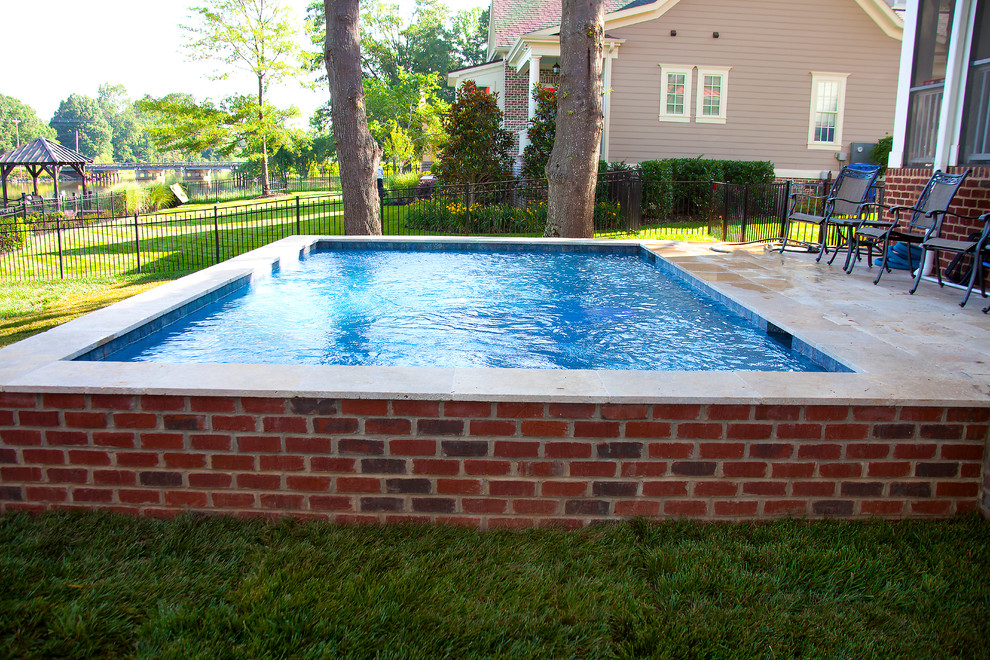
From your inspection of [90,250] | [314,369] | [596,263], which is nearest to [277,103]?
[90,250]

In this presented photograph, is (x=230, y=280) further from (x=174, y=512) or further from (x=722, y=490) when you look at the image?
(x=722, y=490)

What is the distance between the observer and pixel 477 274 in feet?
25.2

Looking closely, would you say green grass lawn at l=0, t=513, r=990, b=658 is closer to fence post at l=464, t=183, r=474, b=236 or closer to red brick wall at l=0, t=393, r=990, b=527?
red brick wall at l=0, t=393, r=990, b=527

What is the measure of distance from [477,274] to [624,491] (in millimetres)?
5109

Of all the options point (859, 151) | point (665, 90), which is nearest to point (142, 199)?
point (665, 90)

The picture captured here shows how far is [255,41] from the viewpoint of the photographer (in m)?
28.4

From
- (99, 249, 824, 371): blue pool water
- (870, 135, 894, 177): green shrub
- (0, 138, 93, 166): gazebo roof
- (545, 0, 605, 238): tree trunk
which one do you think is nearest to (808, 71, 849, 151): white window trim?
(870, 135, 894, 177): green shrub

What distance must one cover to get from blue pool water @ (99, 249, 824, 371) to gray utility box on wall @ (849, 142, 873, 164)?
12.1m

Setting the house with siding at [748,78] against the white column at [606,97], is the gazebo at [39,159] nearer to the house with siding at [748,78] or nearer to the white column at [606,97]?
→ the house with siding at [748,78]

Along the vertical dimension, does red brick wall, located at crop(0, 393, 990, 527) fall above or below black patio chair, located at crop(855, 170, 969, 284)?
below

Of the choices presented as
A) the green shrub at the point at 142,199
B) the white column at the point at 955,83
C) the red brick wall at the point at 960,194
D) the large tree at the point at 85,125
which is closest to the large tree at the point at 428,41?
the green shrub at the point at 142,199

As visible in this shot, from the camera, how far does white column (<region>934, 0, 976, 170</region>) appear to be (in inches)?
244

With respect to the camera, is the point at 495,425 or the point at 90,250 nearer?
Answer: the point at 495,425

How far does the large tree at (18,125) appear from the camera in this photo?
86000 mm
